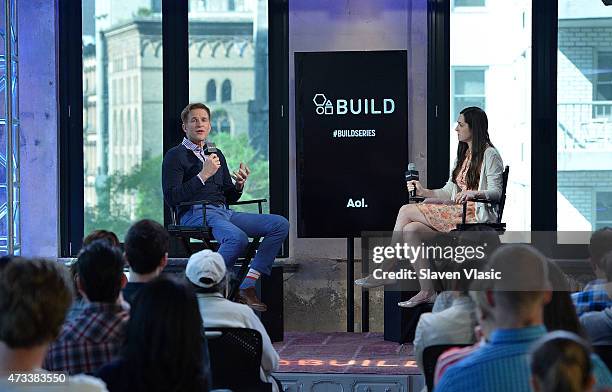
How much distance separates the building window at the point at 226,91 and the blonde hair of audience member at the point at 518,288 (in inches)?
192

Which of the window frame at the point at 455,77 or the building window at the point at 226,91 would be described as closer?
the window frame at the point at 455,77

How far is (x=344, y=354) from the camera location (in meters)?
6.23

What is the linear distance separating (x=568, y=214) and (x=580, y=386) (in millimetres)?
5695

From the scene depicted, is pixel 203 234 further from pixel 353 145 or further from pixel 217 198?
pixel 353 145

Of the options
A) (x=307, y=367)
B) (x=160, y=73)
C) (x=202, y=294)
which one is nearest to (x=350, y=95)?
(x=160, y=73)

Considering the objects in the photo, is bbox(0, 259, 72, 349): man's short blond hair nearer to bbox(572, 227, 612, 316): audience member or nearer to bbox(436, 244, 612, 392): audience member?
bbox(436, 244, 612, 392): audience member

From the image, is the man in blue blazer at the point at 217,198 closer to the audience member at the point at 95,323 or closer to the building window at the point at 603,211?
the building window at the point at 603,211

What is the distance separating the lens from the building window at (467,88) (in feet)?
24.8

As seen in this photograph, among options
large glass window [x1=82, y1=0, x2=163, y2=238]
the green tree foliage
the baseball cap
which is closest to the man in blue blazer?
the green tree foliage

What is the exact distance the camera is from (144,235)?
4109mm

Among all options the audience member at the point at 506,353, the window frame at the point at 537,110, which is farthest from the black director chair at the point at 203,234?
the audience member at the point at 506,353

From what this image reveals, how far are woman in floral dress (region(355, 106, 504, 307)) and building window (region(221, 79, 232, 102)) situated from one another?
1696 mm

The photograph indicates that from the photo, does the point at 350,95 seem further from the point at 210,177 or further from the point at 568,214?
the point at 568,214

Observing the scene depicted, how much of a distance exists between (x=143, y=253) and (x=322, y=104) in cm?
316
